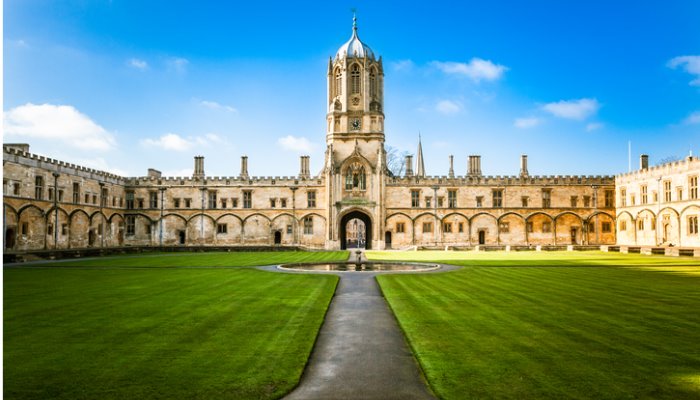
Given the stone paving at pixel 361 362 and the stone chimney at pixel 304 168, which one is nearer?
the stone paving at pixel 361 362

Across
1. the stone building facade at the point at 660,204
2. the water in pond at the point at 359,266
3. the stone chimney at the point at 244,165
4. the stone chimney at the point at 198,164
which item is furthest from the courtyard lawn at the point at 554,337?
the stone chimney at the point at 198,164

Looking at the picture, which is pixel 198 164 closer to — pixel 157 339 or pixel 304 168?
pixel 304 168

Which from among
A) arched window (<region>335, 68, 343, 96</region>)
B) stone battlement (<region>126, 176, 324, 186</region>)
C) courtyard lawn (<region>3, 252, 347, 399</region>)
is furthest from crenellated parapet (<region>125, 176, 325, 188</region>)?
courtyard lawn (<region>3, 252, 347, 399</region>)

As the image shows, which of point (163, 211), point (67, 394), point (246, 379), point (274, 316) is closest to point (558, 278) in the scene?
point (274, 316)

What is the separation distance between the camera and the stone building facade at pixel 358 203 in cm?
5331

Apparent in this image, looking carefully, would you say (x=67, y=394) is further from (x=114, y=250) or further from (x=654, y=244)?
(x=654, y=244)

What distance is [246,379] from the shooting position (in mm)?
7129

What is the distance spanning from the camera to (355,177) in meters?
53.5

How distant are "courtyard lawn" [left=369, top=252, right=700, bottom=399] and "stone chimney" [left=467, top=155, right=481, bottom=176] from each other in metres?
38.7

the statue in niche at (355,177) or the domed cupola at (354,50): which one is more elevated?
the domed cupola at (354,50)

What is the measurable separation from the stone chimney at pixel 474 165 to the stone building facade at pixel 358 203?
0.72 ft

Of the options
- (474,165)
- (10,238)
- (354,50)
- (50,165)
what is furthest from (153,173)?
(474,165)

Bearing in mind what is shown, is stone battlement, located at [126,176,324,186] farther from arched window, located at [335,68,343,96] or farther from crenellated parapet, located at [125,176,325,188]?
arched window, located at [335,68,343,96]

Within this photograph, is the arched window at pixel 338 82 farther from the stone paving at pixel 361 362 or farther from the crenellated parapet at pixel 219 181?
the stone paving at pixel 361 362
